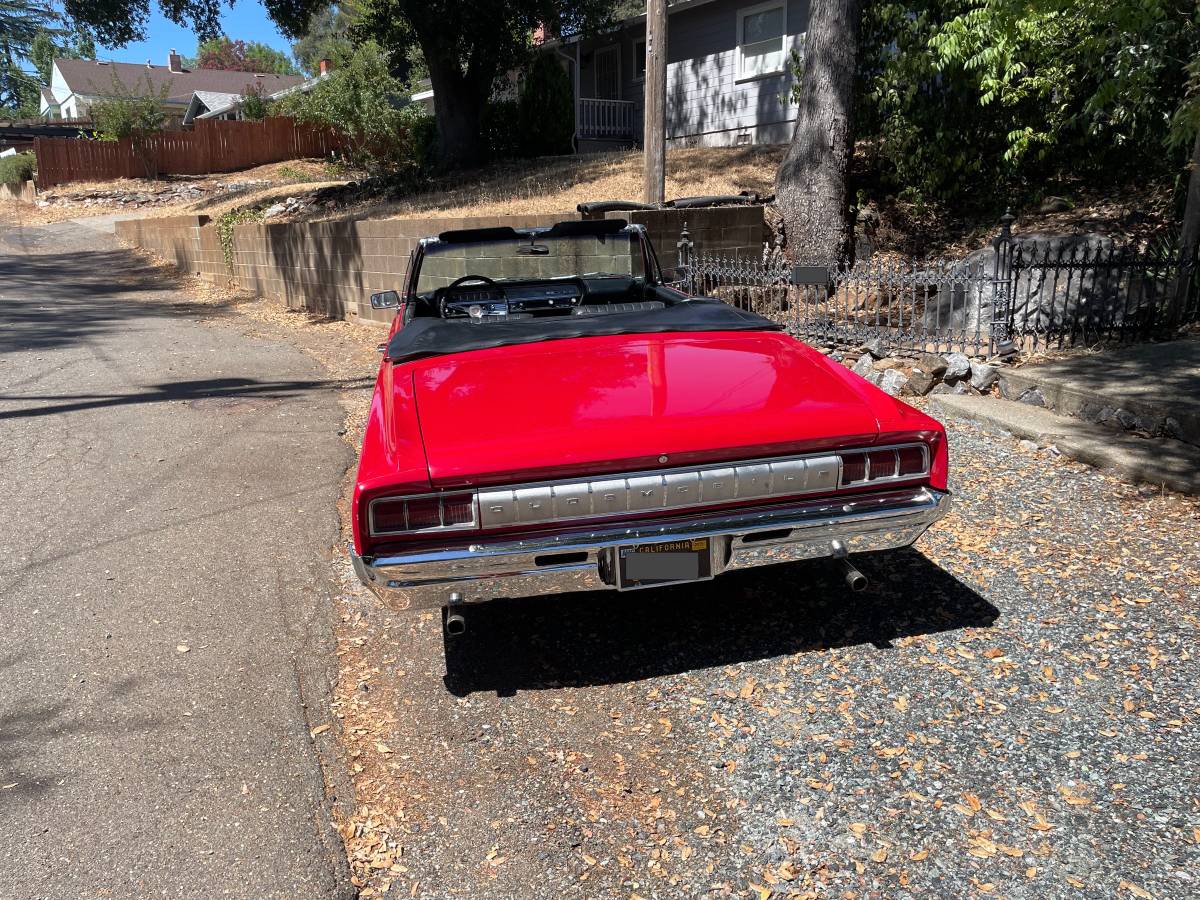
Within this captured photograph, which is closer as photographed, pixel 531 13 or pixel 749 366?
pixel 749 366

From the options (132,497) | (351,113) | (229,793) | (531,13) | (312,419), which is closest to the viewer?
(229,793)

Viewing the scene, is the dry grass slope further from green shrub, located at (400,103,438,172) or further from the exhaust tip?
the exhaust tip

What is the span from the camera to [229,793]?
120 inches

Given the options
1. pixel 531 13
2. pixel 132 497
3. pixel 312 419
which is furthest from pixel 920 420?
pixel 531 13

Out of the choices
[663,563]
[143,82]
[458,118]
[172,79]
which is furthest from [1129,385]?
[143,82]

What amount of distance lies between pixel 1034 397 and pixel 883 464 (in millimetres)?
4470

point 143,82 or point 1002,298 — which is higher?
point 143,82

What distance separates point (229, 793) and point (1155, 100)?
468 inches

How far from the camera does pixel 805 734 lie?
10.7ft

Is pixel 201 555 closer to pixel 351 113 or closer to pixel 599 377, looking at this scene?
pixel 599 377

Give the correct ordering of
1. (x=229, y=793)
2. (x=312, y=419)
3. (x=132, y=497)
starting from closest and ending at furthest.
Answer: (x=229, y=793)
(x=132, y=497)
(x=312, y=419)

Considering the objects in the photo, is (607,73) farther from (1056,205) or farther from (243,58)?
(243,58)

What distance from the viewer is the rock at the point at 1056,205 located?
12.1m

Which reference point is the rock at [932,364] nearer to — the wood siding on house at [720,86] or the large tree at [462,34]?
the wood siding on house at [720,86]
